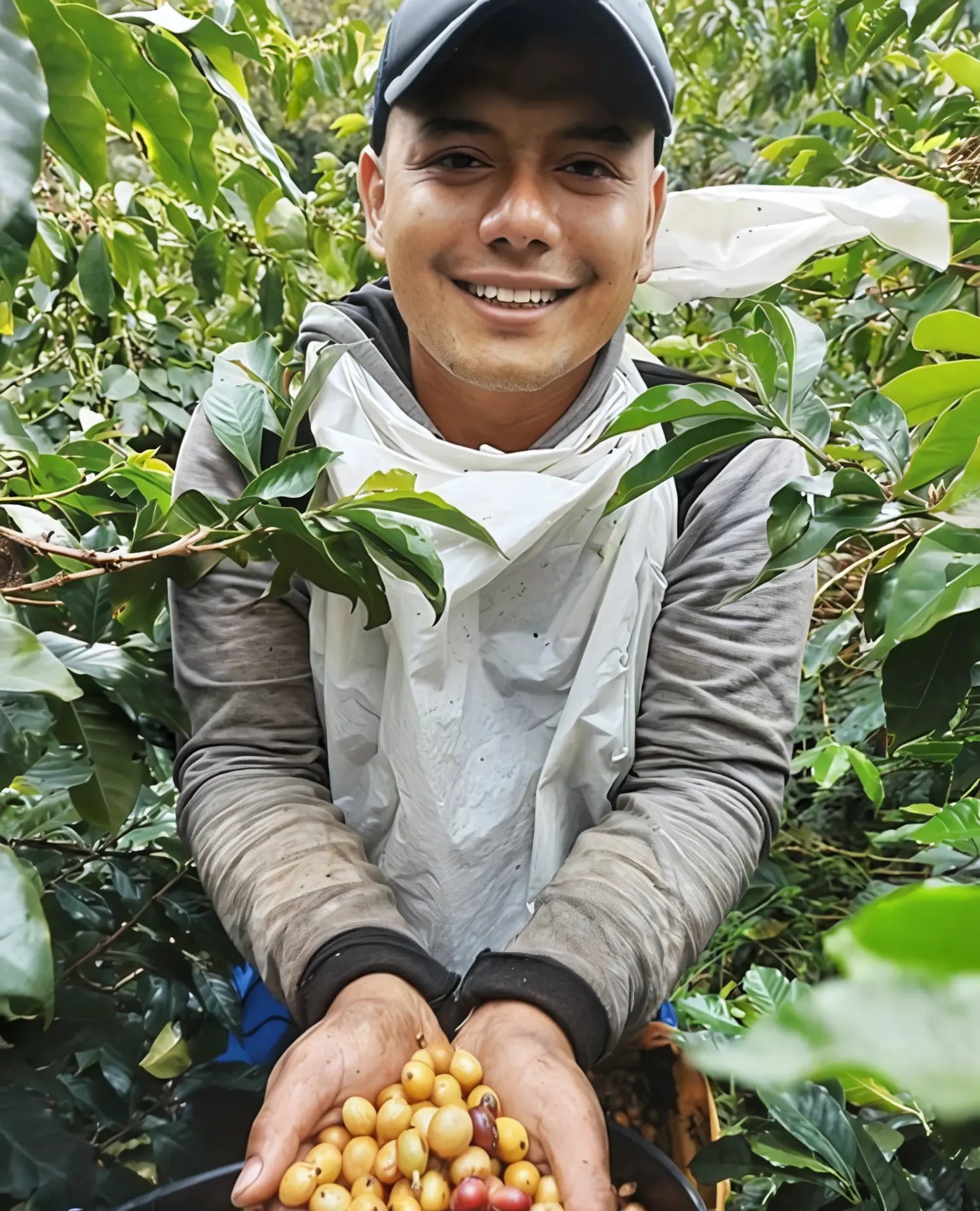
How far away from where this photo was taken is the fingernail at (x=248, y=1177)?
595mm

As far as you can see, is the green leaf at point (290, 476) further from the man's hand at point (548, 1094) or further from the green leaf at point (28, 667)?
the man's hand at point (548, 1094)

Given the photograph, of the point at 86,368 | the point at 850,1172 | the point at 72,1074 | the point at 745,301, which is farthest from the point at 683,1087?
the point at 86,368

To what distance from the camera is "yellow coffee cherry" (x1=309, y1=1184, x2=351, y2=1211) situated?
61 cm

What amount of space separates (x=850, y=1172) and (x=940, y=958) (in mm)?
631

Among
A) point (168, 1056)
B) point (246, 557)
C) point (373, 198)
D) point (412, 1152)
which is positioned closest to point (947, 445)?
point (246, 557)

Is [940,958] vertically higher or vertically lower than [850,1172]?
higher

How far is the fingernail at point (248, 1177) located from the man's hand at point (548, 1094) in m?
0.16

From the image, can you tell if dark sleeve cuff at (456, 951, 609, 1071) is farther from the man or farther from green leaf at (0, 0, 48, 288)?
green leaf at (0, 0, 48, 288)

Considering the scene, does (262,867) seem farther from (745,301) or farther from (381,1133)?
(745,301)

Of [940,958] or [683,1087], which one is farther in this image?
[683,1087]

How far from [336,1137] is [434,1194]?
A: 72 mm

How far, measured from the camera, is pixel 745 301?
3.49 feet

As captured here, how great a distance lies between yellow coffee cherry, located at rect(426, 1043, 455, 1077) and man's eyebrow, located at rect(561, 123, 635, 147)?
70 cm

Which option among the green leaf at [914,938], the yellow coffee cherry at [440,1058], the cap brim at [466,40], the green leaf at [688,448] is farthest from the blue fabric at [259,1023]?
the green leaf at [914,938]
